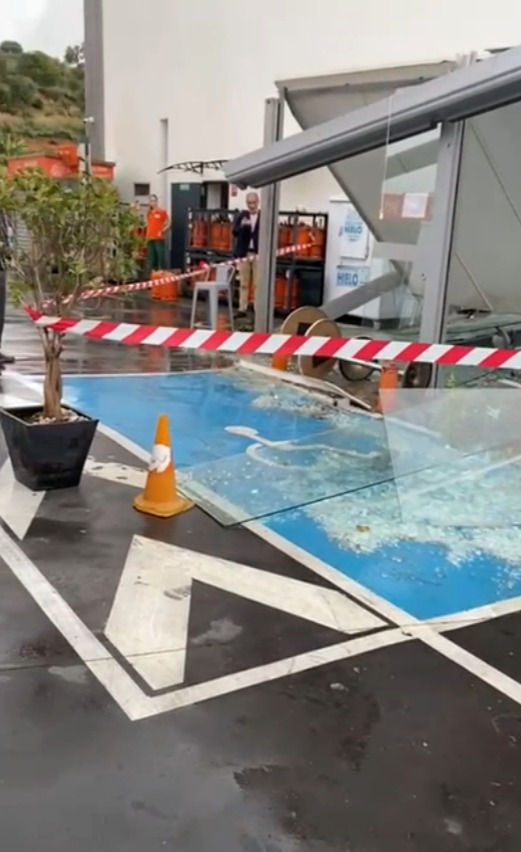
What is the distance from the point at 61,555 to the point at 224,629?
105 cm

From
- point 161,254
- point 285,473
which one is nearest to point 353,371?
point 285,473

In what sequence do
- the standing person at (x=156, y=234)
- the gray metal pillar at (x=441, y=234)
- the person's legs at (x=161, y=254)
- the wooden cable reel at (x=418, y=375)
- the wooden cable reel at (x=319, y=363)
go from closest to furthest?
the gray metal pillar at (x=441, y=234)
the wooden cable reel at (x=418, y=375)
the wooden cable reel at (x=319, y=363)
the standing person at (x=156, y=234)
the person's legs at (x=161, y=254)

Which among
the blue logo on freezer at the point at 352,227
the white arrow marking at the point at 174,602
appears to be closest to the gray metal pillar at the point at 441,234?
the white arrow marking at the point at 174,602

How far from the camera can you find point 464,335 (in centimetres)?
888

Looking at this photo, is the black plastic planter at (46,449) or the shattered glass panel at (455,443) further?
the shattered glass panel at (455,443)

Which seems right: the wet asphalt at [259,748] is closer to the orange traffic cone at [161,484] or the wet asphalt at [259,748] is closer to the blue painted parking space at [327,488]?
the blue painted parking space at [327,488]

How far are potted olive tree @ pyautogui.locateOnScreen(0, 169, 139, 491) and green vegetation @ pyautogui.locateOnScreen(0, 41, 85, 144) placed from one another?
70.9ft

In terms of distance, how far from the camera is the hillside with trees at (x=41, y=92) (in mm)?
25609

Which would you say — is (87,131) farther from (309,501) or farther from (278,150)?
(309,501)

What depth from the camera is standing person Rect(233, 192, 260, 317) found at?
44.1ft

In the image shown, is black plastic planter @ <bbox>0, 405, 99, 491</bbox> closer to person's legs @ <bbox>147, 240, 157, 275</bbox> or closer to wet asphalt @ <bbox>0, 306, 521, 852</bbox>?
wet asphalt @ <bbox>0, 306, 521, 852</bbox>

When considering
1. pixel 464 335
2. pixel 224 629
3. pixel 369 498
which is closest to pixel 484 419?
pixel 369 498

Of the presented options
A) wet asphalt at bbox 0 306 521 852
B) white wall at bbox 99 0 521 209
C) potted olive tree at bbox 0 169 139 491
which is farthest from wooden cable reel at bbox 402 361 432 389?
white wall at bbox 99 0 521 209

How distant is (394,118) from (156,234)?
1193 cm
